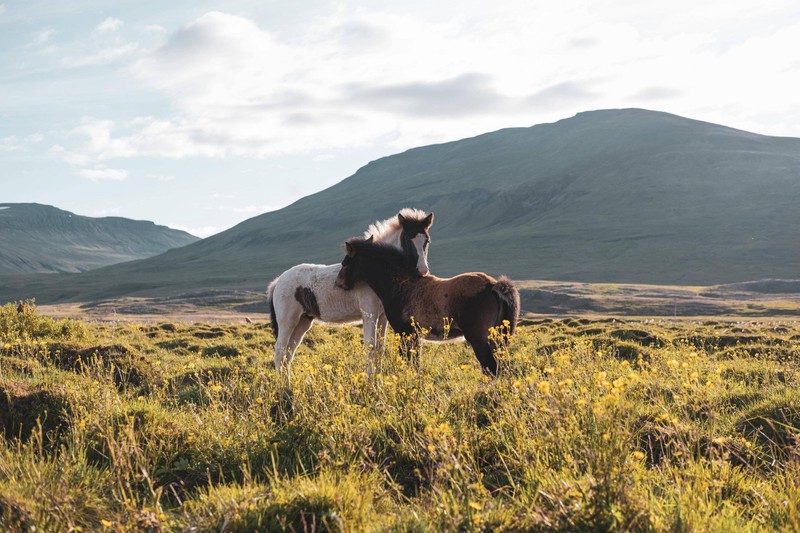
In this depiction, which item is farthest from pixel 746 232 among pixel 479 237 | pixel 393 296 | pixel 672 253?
pixel 393 296

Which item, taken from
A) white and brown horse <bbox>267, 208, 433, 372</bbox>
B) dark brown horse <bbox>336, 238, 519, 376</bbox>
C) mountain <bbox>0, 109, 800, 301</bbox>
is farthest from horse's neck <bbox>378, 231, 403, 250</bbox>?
mountain <bbox>0, 109, 800, 301</bbox>

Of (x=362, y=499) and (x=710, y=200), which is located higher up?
(x=710, y=200)

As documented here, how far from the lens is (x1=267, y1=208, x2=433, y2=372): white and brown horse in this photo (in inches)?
435

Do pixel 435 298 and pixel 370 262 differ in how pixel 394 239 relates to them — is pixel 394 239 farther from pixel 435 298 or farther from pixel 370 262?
pixel 435 298

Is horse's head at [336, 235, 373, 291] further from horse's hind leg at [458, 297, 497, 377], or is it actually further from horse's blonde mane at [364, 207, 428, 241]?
horse's hind leg at [458, 297, 497, 377]

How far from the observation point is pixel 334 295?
11.5 m

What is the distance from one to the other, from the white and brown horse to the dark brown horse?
0.80 ft

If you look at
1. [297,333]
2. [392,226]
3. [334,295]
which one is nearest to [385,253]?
[392,226]

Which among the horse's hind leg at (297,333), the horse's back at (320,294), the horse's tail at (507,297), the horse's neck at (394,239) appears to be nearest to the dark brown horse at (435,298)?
the horse's tail at (507,297)

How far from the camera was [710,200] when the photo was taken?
547ft

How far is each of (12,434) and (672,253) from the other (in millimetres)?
133678

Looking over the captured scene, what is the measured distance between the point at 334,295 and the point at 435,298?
258 centimetres

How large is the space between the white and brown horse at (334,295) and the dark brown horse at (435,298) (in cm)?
24

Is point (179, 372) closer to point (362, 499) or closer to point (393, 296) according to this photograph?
point (393, 296)
